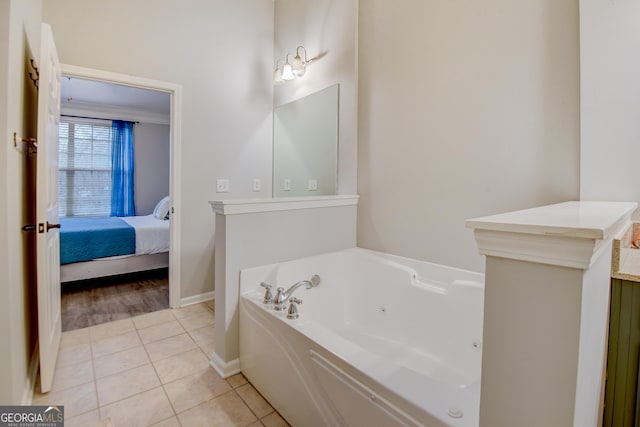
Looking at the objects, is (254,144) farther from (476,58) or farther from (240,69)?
(476,58)

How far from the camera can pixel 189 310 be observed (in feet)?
9.26

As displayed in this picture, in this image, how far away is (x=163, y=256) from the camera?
12.4ft

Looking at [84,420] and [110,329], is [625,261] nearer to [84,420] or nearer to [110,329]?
[84,420]

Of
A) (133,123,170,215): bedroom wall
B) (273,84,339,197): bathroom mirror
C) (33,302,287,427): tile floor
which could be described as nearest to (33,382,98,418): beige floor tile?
(33,302,287,427): tile floor

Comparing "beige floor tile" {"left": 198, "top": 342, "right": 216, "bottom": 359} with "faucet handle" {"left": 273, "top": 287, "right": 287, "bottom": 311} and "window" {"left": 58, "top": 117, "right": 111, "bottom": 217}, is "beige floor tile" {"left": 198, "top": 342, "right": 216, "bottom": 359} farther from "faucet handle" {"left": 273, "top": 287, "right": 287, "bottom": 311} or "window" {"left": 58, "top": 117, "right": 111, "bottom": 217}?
"window" {"left": 58, "top": 117, "right": 111, "bottom": 217}

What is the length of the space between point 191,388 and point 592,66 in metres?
2.46

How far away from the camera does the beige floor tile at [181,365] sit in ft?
6.10

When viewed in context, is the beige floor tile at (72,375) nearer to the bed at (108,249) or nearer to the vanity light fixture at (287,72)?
the bed at (108,249)

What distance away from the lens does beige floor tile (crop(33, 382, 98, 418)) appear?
157 centimetres

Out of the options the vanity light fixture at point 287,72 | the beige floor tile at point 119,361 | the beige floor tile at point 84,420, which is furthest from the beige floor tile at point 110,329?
the vanity light fixture at point 287,72

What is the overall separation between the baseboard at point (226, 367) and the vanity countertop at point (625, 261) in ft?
5.91

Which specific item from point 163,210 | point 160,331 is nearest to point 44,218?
point 160,331

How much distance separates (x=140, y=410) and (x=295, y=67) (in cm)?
267

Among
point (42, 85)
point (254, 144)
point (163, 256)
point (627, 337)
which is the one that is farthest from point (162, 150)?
point (627, 337)
